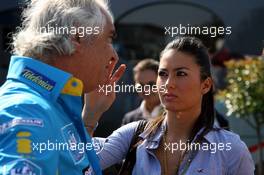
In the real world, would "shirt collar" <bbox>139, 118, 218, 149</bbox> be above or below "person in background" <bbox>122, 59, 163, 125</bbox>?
below

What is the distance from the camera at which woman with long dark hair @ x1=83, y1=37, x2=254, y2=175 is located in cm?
188

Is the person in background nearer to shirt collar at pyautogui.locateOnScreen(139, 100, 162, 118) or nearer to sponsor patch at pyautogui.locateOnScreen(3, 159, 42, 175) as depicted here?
shirt collar at pyautogui.locateOnScreen(139, 100, 162, 118)

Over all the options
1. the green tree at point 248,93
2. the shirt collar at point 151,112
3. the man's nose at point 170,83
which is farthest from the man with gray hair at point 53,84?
the green tree at point 248,93

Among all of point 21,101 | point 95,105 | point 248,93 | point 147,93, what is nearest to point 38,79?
point 21,101

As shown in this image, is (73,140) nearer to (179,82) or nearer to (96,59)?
(96,59)

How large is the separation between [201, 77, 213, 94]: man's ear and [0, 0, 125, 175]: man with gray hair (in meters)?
0.63

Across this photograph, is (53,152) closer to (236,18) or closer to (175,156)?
(175,156)

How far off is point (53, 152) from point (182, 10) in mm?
4015

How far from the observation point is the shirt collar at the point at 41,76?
1.20m

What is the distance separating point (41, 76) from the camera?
1.21 m

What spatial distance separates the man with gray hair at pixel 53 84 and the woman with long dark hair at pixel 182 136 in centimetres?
51

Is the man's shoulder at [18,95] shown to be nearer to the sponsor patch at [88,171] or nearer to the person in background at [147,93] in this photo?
the sponsor patch at [88,171]

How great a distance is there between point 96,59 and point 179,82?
646mm

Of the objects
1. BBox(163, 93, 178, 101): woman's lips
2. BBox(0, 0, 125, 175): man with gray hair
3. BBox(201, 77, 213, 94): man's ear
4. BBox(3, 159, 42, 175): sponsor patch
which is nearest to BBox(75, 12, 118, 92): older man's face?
BBox(0, 0, 125, 175): man with gray hair
